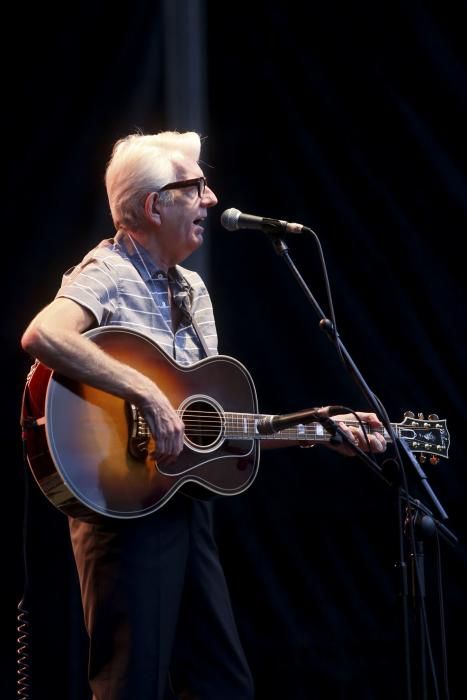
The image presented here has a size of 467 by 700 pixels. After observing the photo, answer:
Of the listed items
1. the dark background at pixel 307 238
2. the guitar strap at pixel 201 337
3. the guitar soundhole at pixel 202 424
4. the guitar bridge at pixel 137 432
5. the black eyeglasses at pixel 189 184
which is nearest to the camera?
the guitar bridge at pixel 137 432

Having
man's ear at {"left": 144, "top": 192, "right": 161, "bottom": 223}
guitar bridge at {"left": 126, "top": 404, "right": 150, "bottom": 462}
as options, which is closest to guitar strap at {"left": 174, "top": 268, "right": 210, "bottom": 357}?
man's ear at {"left": 144, "top": 192, "right": 161, "bottom": 223}

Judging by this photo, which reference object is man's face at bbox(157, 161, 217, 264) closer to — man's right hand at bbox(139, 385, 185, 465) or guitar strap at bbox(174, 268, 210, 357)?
guitar strap at bbox(174, 268, 210, 357)

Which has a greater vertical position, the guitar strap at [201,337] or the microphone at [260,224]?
the microphone at [260,224]

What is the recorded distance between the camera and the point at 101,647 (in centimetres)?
240

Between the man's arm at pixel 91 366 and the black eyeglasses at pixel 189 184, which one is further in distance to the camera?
the black eyeglasses at pixel 189 184

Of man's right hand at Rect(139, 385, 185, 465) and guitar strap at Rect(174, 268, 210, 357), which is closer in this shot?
man's right hand at Rect(139, 385, 185, 465)

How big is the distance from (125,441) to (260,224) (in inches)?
29.6

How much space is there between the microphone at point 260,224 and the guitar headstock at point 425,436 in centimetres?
84

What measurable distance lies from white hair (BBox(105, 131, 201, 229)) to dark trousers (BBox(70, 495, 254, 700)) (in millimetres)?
980

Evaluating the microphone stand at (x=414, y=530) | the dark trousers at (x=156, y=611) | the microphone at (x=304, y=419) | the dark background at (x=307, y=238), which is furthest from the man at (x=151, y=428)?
the dark background at (x=307, y=238)

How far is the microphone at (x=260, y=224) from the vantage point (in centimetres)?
252

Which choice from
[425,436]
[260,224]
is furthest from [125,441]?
[425,436]

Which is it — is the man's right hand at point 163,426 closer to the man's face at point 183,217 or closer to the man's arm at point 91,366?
the man's arm at point 91,366

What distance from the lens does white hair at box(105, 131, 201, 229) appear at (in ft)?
9.39
